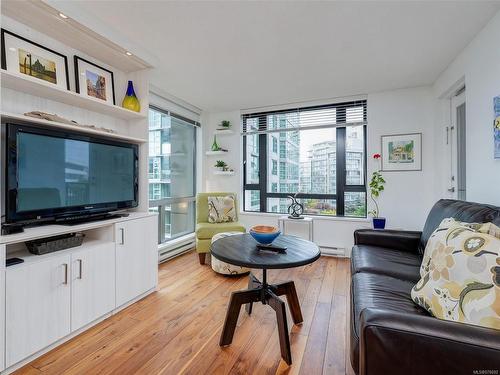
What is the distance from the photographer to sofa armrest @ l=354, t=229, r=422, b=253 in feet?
7.34

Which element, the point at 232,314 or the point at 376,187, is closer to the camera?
the point at 232,314

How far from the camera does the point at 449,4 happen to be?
1.73m

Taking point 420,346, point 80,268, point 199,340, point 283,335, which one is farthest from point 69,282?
point 420,346

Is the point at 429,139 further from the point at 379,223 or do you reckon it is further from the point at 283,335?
the point at 283,335

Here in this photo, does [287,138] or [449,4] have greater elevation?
[449,4]

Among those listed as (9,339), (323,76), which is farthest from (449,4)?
(9,339)

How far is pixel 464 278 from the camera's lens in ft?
3.35

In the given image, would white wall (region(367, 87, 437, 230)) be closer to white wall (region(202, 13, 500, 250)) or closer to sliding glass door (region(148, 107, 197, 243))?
white wall (region(202, 13, 500, 250))

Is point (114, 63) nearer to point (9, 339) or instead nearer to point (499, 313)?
point (9, 339)

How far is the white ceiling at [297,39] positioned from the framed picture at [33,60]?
0.47 meters

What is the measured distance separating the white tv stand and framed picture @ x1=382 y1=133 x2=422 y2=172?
3.07m

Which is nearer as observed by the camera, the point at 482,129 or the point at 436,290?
the point at 436,290

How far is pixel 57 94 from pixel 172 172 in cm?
193

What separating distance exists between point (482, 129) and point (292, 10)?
1821 millimetres
